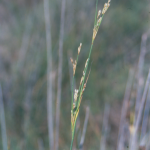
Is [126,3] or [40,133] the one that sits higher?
[126,3]

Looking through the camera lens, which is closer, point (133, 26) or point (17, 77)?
point (17, 77)

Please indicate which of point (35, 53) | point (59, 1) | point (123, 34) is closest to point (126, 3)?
point (123, 34)

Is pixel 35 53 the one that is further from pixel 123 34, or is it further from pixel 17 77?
pixel 123 34

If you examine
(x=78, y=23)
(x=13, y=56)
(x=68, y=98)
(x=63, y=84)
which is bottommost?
(x=68, y=98)

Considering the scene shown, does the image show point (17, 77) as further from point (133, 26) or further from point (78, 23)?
point (133, 26)

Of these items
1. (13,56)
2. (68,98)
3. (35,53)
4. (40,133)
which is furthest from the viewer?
(13,56)

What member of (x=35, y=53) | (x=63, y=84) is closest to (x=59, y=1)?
(x=35, y=53)

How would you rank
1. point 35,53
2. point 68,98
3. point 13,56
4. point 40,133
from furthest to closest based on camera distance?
point 13,56, point 35,53, point 68,98, point 40,133
